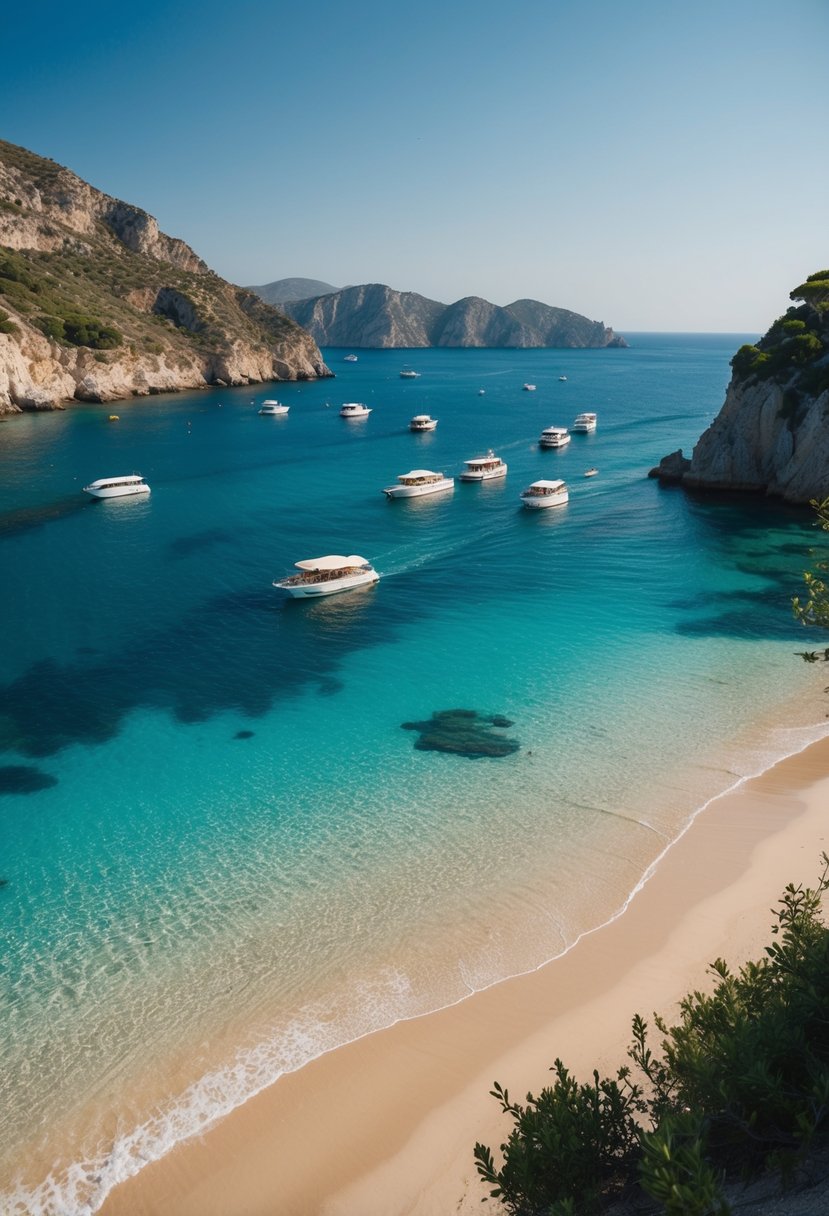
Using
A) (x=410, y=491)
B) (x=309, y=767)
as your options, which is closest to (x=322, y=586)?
(x=309, y=767)

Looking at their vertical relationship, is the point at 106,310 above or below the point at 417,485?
above

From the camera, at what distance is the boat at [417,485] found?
214 ft

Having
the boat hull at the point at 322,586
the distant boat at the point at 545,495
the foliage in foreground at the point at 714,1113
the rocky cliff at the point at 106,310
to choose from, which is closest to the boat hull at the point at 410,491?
the distant boat at the point at 545,495

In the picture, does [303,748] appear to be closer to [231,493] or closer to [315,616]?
[315,616]

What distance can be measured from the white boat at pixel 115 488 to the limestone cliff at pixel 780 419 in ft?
167

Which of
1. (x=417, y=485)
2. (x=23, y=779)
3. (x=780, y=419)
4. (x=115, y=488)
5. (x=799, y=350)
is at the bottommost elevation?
(x=23, y=779)

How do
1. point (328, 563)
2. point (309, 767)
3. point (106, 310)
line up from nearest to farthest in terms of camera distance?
1. point (309, 767)
2. point (328, 563)
3. point (106, 310)

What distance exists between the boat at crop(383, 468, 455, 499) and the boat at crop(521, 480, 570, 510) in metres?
8.06

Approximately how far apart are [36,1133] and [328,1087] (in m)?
5.57

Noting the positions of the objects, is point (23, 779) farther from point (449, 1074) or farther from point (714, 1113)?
point (714, 1113)

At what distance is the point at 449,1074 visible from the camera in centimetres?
1477

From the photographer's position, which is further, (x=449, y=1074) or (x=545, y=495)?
(x=545, y=495)

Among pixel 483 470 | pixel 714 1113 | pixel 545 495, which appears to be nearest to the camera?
pixel 714 1113

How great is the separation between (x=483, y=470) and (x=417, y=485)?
1009 centimetres
